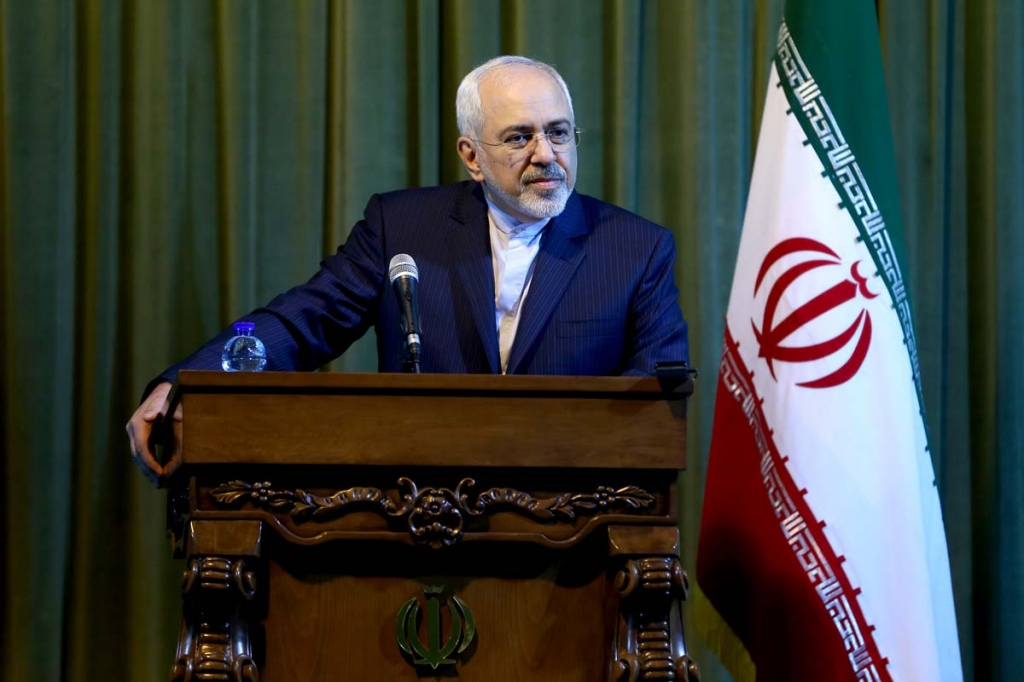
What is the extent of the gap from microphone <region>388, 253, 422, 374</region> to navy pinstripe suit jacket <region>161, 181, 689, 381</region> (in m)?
0.59

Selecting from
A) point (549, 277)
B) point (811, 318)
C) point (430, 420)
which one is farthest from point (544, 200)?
point (430, 420)

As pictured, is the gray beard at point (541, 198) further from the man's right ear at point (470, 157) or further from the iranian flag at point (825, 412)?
the iranian flag at point (825, 412)

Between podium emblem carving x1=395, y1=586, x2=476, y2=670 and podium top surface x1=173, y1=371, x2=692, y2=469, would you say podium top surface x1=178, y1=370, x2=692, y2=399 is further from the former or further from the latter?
podium emblem carving x1=395, y1=586, x2=476, y2=670

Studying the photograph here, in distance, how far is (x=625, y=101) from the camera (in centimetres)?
355

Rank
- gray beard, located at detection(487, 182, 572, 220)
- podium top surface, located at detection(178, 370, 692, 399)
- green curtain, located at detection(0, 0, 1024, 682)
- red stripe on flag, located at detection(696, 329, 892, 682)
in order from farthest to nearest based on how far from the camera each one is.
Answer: green curtain, located at detection(0, 0, 1024, 682) → gray beard, located at detection(487, 182, 572, 220) → red stripe on flag, located at detection(696, 329, 892, 682) → podium top surface, located at detection(178, 370, 692, 399)

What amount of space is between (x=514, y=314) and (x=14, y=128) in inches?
61.5

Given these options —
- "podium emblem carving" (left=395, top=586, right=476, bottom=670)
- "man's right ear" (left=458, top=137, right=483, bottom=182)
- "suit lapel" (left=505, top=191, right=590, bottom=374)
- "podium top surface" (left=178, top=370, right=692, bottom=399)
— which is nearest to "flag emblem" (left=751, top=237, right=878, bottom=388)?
"suit lapel" (left=505, top=191, right=590, bottom=374)

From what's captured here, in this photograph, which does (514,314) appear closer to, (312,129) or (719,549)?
(719,549)

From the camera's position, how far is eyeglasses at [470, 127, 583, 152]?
2838 mm

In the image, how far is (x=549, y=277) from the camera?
8.70 ft

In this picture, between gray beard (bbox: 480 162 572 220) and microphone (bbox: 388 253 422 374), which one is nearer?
microphone (bbox: 388 253 422 374)

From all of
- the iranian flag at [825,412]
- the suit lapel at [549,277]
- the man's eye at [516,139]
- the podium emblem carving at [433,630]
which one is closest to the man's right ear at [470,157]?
the man's eye at [516,139]

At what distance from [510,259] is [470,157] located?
0.30 metres

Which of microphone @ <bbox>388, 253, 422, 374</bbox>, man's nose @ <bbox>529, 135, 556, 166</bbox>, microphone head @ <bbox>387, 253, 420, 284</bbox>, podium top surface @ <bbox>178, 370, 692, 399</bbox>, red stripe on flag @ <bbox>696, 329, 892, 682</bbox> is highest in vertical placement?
man's nose @ <bbox>529, 135, 556, 166</bbox>
